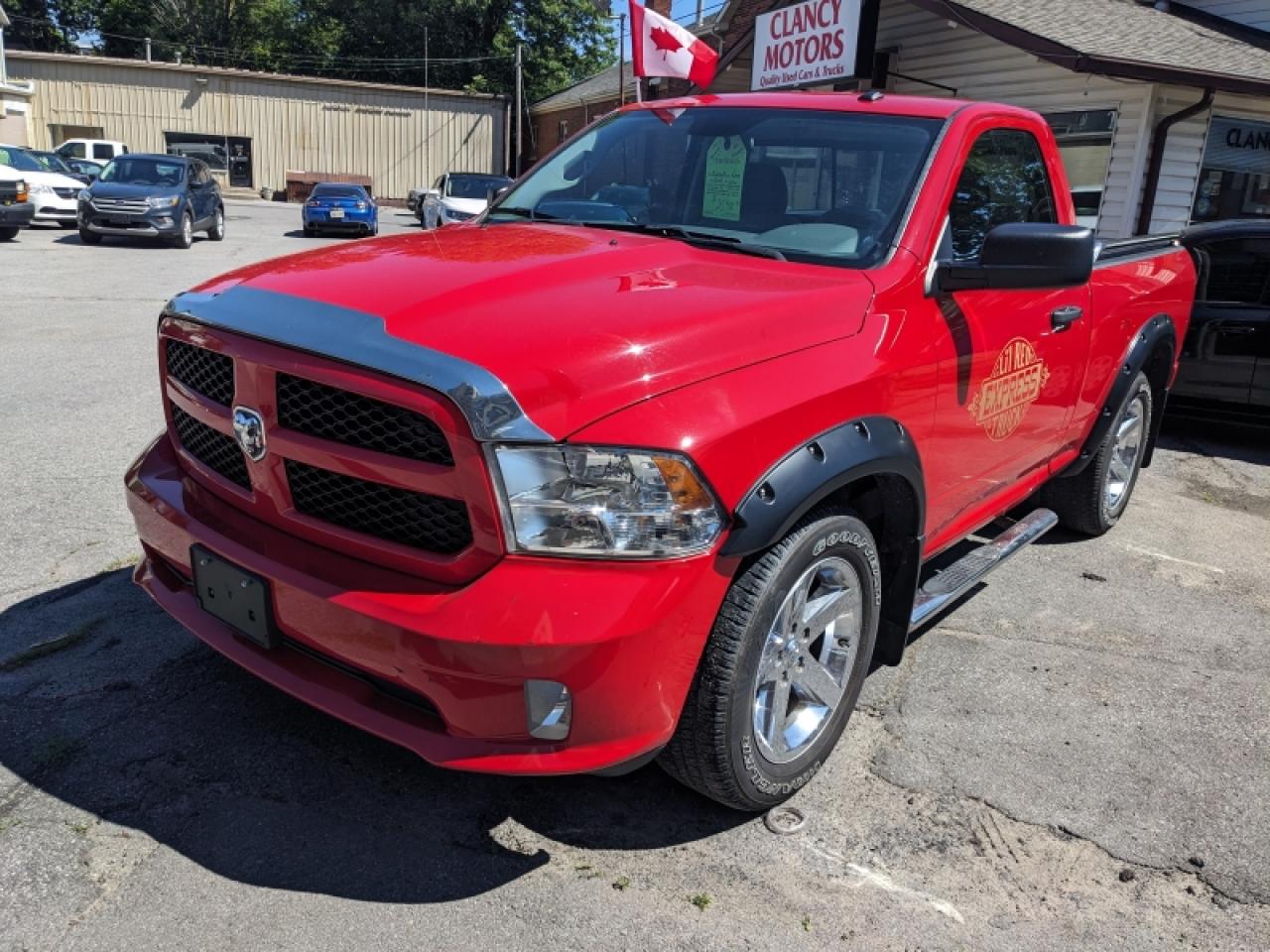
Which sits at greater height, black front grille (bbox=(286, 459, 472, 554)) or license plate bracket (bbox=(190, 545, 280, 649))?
black front grille (bbox=(286, 459, 472, 554))

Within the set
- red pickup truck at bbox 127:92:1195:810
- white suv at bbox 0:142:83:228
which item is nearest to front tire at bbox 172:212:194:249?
white suv at bbox 0:142:83:228

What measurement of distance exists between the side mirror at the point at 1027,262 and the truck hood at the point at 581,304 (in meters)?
0.37

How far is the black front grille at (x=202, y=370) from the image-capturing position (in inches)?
108

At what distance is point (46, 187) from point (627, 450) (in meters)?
22.4

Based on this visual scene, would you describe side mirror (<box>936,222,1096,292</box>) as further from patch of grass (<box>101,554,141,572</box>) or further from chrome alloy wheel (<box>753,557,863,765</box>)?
patch of grass (<box>101,554,141,572</box>)

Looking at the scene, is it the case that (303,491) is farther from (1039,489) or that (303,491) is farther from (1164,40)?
(1164,40)

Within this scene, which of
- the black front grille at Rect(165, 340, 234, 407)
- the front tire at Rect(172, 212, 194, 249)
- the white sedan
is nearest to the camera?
the black front grille at Rect(165, 340, 234, 407)

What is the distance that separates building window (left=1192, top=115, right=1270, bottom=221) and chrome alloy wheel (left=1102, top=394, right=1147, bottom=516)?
28.3 feet

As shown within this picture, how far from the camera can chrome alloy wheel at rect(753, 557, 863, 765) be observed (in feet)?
9.03

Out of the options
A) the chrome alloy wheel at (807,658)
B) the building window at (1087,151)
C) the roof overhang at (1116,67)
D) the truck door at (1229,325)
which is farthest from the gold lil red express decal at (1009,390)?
the building window at (1087,151)

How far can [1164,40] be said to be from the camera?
1252cm

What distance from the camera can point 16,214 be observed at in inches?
680

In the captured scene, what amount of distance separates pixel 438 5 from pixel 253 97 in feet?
54.5

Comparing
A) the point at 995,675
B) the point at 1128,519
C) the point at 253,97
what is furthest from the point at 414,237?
the point at 253,97
